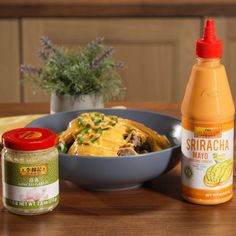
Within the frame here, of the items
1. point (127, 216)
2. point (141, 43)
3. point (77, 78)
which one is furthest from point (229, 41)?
point (127, 216)

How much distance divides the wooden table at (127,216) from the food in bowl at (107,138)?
0.25 feet

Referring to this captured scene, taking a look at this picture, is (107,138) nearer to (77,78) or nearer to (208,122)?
(208,122)

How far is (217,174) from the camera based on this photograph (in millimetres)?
1246

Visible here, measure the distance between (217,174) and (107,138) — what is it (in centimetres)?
22

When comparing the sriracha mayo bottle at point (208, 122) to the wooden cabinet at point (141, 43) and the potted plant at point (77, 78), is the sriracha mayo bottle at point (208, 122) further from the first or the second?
the wooden cabinet at point (141, 43)

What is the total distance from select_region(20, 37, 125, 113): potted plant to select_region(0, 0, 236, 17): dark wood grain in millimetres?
1113

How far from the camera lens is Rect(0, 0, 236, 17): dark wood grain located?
287cm

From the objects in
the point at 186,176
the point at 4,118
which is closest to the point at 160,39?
the point at 4,118

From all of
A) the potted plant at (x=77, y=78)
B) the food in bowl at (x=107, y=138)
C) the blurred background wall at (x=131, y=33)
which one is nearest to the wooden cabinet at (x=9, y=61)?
the blurred background wall at (x=131, y=33)

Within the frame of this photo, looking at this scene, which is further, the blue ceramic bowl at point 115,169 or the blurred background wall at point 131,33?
the blurred background wall at point 131,33

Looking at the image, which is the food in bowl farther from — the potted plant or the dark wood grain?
the dark wood grain

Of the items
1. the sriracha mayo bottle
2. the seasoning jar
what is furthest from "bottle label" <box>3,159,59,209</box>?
the sriracha mayo bottle

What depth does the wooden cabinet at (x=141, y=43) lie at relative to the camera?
9.68 ft

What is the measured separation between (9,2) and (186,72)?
2.44 feet
